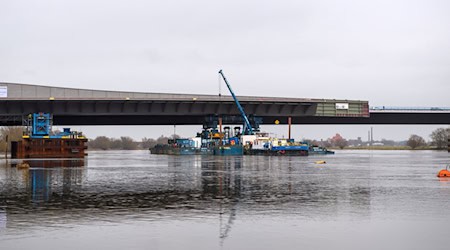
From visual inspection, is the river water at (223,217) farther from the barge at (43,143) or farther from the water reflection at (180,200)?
the barge at (43,143)

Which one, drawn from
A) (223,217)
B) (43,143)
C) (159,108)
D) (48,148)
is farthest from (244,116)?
(223,217)

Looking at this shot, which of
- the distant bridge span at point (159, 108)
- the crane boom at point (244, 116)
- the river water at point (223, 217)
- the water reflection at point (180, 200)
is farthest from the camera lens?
the crane boom at point (244, 116)

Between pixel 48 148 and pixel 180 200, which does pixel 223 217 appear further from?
pixel 48 148

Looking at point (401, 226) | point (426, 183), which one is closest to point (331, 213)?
point (401, 226)

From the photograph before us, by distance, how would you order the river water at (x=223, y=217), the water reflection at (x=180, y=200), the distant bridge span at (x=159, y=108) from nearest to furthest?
the river water at (x=223, y=217) → the water reflection at (x=180, y=200) → the distant bridge span at (x=159, y=108)

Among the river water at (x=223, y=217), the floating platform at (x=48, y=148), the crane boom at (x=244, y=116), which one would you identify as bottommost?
the river water at (x=223, y=217)

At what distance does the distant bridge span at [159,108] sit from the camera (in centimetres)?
12675

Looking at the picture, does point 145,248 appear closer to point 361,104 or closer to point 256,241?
point 256,241

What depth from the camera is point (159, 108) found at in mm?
134125

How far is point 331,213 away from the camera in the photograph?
85.7 feet

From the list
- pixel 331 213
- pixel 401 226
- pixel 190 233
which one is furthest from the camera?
pixel 331 213

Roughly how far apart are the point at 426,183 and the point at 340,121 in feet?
410

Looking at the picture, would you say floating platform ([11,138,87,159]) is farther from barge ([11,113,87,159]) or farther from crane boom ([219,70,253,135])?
crane boom ([219,70,253,135])

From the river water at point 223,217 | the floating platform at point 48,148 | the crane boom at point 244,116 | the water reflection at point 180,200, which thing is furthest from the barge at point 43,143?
the river water at point 223,217
